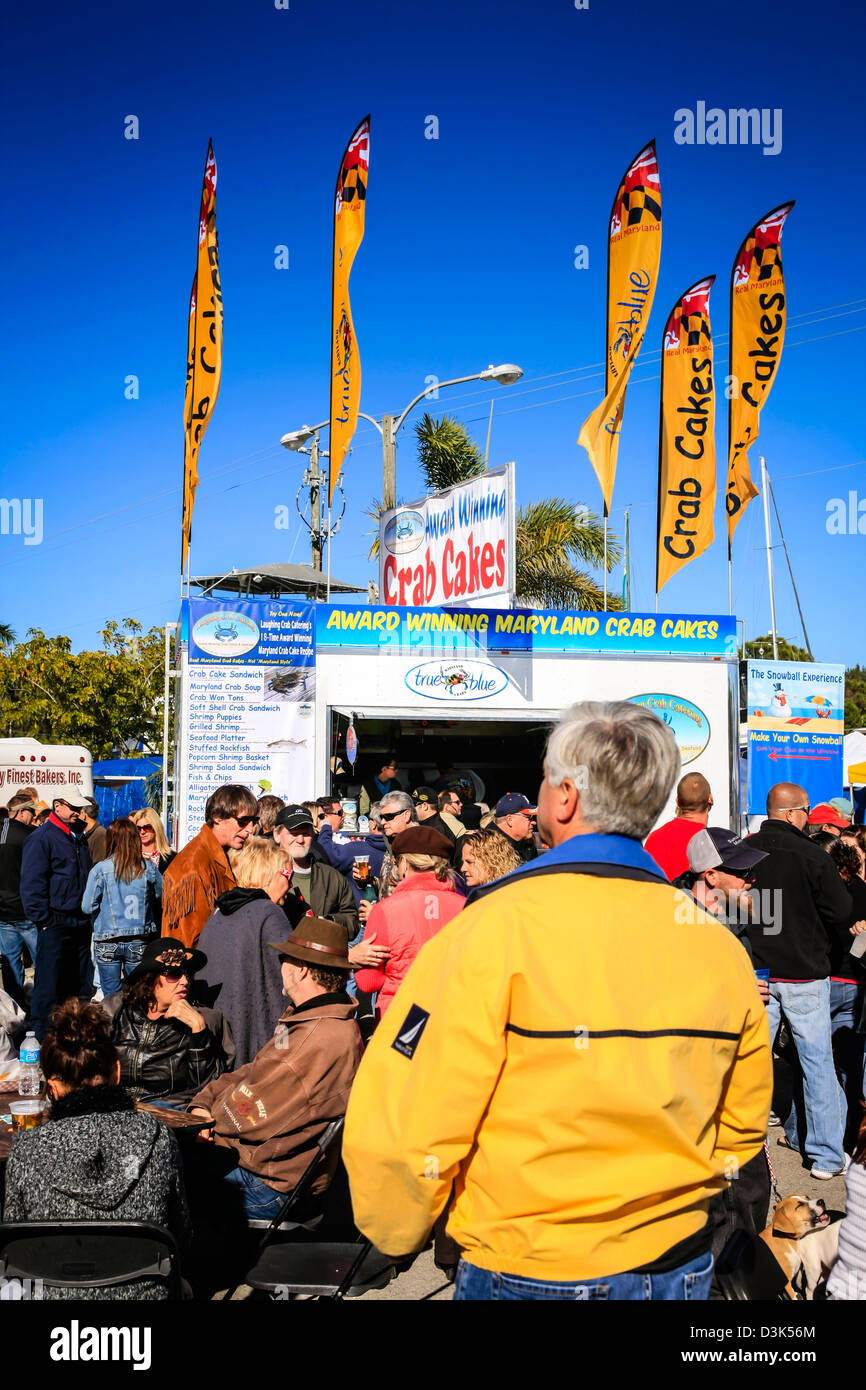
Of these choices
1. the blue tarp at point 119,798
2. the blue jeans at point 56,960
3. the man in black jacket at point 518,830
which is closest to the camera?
the man in black jacket at point 518,830

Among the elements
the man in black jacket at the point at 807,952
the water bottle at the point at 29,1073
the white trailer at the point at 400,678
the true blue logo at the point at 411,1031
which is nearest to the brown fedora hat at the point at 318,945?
the water bottle at the point at 29,1073

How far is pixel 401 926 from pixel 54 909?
4.69 metres

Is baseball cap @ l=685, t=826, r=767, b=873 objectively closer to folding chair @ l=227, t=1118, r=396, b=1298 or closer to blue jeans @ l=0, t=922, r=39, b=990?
folding chair @ l=227, t=1118, r=396, b=1298

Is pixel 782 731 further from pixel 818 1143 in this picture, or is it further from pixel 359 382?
pixel 818 1143

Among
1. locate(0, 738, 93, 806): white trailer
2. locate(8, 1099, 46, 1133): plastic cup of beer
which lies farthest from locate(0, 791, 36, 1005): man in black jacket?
locate(0, 738, 93, 806): white trailer

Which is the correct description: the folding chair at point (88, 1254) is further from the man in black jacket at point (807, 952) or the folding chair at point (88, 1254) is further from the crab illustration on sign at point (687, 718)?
the crab illustration on sign at point (687, 718)

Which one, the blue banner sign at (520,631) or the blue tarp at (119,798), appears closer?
the blue banner sign at (520,631)

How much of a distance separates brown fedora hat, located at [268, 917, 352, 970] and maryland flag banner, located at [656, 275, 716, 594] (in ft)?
35.8

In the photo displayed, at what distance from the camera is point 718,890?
4.92m

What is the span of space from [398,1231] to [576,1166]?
318 mm

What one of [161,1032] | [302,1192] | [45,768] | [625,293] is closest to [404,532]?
[625,293]

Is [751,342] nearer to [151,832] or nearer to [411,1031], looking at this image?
[151,832]

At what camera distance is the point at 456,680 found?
46.8 feet

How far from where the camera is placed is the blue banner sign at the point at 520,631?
14.1m
